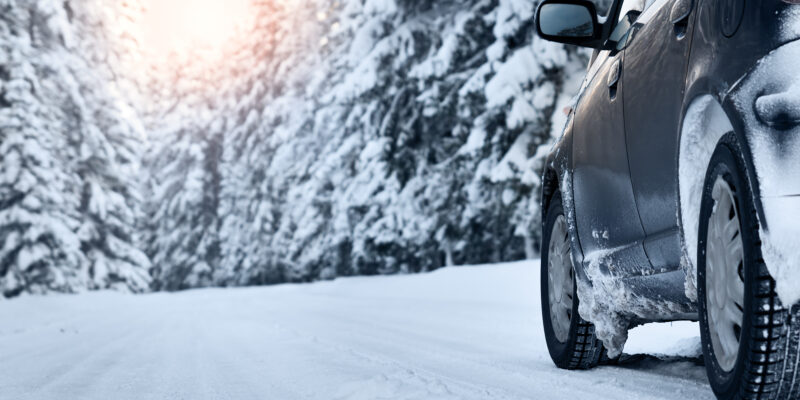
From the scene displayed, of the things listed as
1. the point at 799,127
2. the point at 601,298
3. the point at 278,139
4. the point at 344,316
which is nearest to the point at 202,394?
the point at 601,298

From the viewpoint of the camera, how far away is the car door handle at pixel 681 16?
2.82 metres

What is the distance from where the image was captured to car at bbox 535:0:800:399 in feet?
7.09

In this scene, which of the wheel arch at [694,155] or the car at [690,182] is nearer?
the car at [690,182]

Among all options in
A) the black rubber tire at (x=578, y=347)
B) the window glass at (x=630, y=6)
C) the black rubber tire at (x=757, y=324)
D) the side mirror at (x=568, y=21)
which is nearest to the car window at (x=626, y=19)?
the window glass at (x=630, y=6)

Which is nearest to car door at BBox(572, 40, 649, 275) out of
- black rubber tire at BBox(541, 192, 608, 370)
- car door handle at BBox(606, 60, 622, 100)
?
car door handle at BBox(606, 60, 622, 100)

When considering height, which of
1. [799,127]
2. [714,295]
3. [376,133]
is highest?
[376,133]

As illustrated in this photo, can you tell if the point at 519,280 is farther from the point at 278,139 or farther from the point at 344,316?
the point at 278,139

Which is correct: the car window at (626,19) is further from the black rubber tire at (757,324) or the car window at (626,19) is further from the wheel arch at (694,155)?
the black rubber tire at (757,324)

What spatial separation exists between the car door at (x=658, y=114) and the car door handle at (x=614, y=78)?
4.6 inches

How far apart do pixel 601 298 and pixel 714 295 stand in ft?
4.52

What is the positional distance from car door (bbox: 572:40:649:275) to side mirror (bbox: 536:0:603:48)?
16 centimetres

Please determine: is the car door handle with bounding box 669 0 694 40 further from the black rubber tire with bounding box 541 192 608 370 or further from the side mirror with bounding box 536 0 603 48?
the black rubber tire with bounding box 541 192 608 370

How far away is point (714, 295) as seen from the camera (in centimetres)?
264

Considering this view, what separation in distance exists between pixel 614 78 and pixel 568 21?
44 cm
